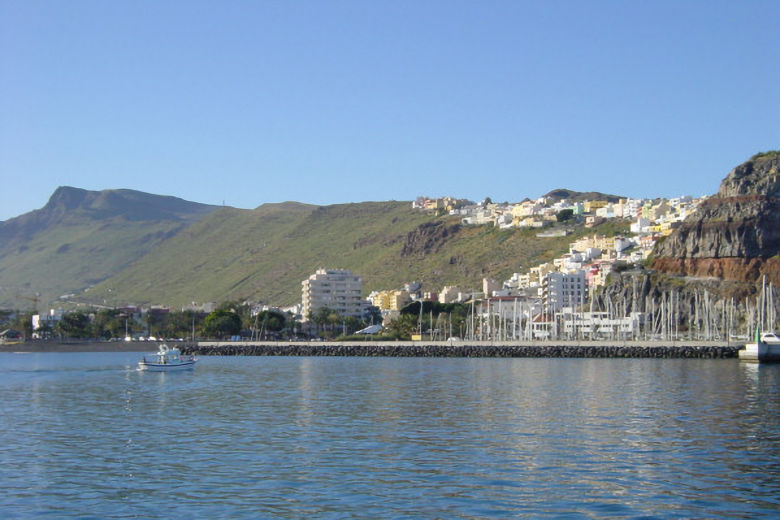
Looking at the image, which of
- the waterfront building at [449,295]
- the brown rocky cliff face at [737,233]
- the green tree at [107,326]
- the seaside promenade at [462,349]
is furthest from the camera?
the waterfront building at [449,295]

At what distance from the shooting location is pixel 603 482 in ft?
86.2

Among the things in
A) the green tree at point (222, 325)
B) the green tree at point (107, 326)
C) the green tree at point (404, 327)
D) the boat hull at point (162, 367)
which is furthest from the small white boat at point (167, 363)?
the green tree at point (107, 326)

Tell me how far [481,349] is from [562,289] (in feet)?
219

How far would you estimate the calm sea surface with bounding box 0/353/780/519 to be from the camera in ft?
78.2

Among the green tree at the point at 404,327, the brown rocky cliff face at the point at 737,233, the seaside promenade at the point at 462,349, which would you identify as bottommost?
the seaside promenade at the point at 462,349

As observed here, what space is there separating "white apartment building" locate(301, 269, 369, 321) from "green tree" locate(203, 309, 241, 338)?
3061 centimetres

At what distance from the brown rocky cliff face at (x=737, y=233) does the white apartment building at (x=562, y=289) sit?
25.7m

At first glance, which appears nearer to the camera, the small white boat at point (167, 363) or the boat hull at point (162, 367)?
the boat hull at point (162, 367)

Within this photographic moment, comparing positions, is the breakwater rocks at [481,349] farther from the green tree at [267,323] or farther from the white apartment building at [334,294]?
the white apartment building at [334,294]

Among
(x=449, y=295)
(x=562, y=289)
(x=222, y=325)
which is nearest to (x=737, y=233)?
(x=562, y=289)

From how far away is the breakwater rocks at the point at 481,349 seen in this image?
Answer: 98688 mm

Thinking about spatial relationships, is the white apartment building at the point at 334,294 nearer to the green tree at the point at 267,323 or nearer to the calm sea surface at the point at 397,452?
the green tree at the point at 267,323

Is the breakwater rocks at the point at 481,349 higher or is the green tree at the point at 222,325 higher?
the green tree at the point at 222,325

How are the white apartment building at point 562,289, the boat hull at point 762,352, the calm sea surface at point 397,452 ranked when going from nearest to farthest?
the calm sea surface at point 397,452 → the boat hull at point 762,352 → the white apartment building at point 562,289
